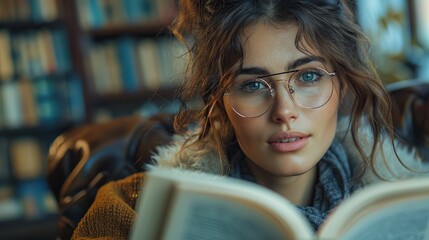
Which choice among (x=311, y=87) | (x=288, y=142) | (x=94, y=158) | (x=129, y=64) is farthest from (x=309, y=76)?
(x=129, y=64)

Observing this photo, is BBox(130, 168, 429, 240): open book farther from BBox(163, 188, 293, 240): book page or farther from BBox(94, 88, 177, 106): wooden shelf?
BBox(94, 88, 177, 106): wooden shelf

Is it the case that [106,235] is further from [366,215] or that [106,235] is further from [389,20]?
[389,20]

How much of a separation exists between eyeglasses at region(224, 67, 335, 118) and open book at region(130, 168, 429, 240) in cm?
42

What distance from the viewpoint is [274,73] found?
3.67ft

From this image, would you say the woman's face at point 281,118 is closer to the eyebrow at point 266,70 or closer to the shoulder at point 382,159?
the eyebrow at point 266,70

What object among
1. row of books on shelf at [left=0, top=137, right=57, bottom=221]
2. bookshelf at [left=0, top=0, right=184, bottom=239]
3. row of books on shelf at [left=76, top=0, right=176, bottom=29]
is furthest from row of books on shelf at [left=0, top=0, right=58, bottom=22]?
row of books on shelf at [left=0, top=137, right=57, bottom=221]

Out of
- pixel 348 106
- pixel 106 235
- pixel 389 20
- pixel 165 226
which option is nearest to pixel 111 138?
pixel 106 235

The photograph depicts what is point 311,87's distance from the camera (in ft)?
3.77

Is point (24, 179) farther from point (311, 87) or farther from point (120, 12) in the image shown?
point (311, 87)

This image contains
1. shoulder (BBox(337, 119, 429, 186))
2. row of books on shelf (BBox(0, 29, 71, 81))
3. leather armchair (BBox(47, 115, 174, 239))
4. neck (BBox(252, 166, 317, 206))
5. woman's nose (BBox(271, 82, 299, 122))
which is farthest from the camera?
row of books on shelf (BBox(0, 29, 71, 81))

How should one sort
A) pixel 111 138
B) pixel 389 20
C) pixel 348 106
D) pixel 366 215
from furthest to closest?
pixel 389 20 < pixel 111 138 < pixel 348 106 < pixel 366 215

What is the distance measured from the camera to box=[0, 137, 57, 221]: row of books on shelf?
10.8 ft

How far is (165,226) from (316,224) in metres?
0.53

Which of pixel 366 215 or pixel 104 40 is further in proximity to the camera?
pixel 104 40
